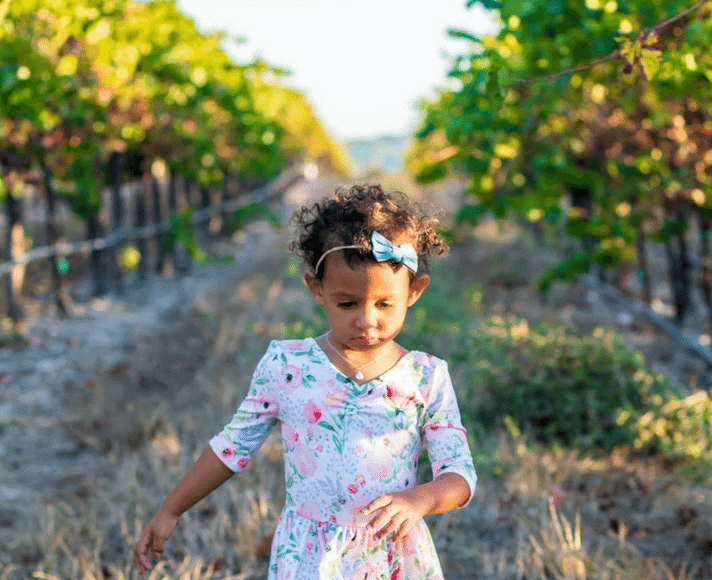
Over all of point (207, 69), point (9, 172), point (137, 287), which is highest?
point (207, 69)

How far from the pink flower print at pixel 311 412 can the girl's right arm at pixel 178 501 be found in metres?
0.24

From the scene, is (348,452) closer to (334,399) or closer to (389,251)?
(334,399)

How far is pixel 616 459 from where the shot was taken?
395 cm

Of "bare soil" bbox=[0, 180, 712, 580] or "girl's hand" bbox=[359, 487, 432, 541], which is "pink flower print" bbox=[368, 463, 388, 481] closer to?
"girl's hand" bbox=[359, 487, 432, 541]

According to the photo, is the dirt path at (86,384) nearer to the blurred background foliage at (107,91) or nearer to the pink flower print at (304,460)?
the blurred background foliage at (107,91)

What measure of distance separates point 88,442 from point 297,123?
48.3ft

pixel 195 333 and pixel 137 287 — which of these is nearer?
pixel 195 333

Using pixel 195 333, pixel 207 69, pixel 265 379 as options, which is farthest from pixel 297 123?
pixel 265 379

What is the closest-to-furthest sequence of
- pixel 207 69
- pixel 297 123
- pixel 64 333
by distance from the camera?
pixel 64 333 → pixel 207 69 → pixel 297 123

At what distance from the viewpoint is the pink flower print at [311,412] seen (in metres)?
1.94

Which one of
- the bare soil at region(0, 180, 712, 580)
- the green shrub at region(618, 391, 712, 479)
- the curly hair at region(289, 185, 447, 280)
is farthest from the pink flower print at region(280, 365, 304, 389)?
the green shrub at region(618, 391, 712, 479)

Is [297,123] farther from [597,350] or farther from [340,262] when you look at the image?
[340,262]

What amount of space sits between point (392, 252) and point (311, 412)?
433 millimetres

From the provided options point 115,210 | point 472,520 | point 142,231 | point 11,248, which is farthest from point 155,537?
point 142,231
